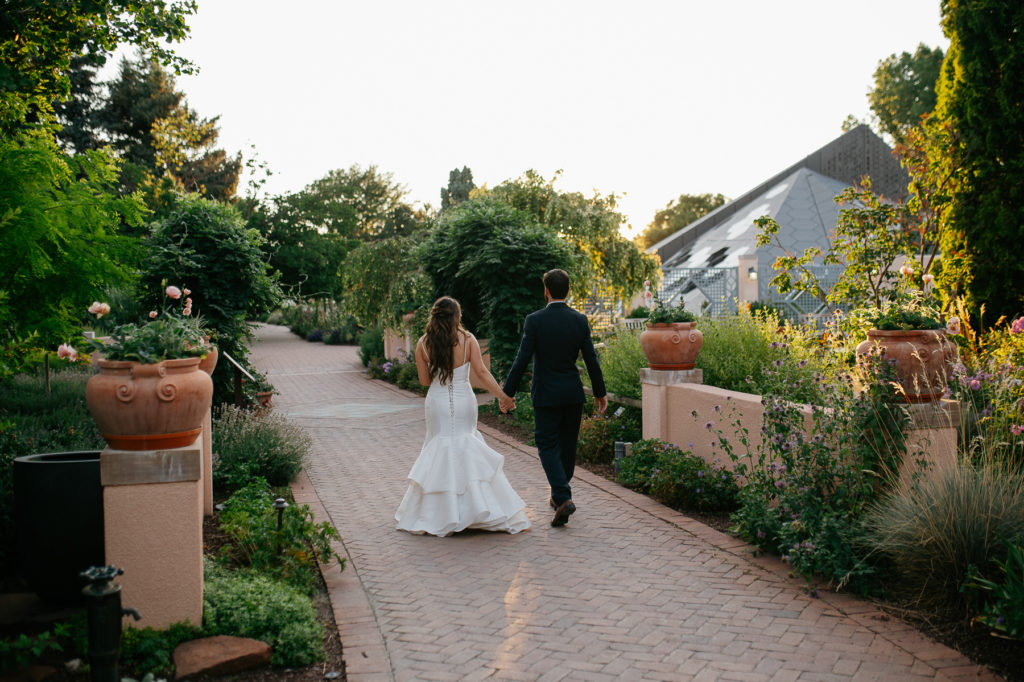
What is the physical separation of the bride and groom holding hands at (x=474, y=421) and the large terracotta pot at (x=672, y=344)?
4.83ft

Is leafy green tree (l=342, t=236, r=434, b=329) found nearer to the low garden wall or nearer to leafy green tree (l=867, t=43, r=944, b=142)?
the low garden wall

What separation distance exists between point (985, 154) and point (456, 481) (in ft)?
24.7

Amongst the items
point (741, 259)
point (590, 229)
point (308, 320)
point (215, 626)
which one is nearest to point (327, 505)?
point (215, 626)

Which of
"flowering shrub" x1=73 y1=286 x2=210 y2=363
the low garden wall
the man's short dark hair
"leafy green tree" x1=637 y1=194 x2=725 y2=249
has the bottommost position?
the low garden wall

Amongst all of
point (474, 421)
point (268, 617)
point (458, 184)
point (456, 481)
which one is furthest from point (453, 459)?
point (458, 184)

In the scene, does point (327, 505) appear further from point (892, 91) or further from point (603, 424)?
point (892, 91)

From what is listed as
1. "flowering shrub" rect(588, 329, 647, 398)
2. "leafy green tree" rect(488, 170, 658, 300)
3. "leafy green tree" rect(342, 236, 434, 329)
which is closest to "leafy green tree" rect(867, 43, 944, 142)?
"leafy green tree" rect(488, 170, 658, 300)

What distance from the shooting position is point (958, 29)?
919 cm

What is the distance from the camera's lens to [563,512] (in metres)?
6.20

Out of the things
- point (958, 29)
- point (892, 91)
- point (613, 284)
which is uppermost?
point (892, 91)

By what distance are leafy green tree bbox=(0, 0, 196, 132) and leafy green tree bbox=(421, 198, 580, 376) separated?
20.8 ft

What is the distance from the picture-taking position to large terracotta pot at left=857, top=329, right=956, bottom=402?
5047 mm

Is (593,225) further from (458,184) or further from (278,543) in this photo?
(458,184)

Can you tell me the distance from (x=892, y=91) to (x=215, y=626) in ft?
160
